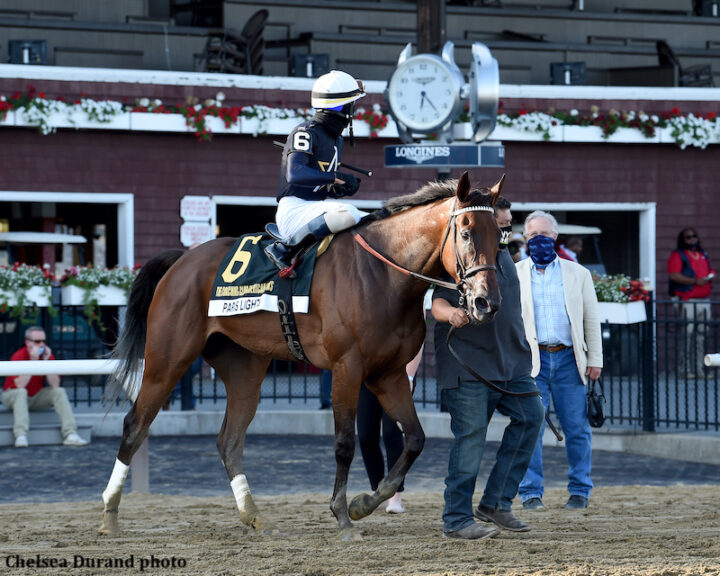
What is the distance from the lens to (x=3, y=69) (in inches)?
723

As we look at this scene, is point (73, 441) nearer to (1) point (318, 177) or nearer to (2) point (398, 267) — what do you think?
(1) point (318, 177)

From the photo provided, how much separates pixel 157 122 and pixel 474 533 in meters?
12.9

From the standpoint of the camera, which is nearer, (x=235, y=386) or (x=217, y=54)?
(x=235, y=386)

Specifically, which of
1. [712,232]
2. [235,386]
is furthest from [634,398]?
[235,386]

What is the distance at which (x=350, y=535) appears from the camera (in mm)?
7289

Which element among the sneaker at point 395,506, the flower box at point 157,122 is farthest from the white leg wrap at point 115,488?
the flower box at point 157,122

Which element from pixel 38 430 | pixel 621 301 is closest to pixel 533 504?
pixel 38 430

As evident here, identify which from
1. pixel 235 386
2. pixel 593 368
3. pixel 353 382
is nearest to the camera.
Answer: pixel 353 382

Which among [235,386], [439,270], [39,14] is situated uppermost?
[39,14]

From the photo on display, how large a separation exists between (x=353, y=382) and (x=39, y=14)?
51.6 feet

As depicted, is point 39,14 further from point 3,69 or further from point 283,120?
point 283,120

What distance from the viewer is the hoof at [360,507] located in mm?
7387

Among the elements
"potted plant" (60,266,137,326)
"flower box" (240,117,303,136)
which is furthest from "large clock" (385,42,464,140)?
"potted plant" (60,266,137,326)

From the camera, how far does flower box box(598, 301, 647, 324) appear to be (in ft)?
50.1
